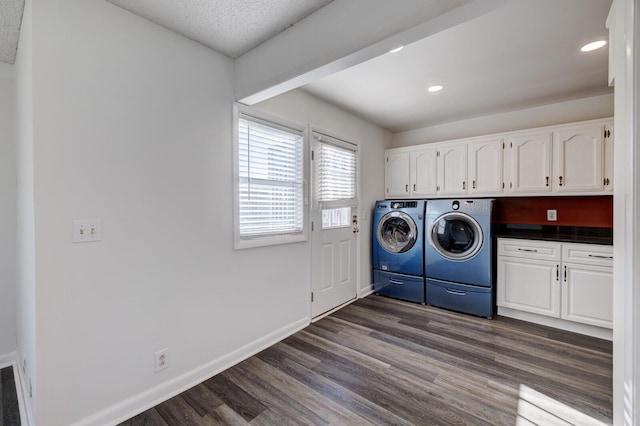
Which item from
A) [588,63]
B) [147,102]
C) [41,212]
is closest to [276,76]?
[147,102]

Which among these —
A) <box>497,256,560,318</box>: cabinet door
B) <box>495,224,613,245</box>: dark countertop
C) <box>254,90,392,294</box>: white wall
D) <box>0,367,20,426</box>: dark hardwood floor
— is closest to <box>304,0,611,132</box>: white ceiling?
<box>254,90,392,294</box>: white wall

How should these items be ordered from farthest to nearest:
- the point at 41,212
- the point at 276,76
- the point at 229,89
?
the point at 229,89, the point at 276,76, the point at 41,212

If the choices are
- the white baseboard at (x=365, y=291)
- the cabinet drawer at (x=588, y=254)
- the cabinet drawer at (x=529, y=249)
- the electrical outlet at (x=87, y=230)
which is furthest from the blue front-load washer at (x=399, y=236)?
the electrical outlet at (x=87, y=230)

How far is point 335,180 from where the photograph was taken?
3.27m

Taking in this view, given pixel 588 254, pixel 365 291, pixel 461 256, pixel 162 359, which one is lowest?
pixel 365 291

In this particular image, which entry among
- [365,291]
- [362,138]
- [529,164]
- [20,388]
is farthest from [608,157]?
[20,388]

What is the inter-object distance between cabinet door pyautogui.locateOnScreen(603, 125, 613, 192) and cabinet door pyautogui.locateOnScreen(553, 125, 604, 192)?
0.09 feet

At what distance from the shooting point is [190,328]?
1.93 meters

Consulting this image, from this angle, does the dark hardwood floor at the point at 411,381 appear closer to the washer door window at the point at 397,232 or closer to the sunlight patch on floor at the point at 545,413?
the sunlight patch on floor at the point at 545,413

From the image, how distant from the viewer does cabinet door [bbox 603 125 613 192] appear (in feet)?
8.91

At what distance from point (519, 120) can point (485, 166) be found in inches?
29.1

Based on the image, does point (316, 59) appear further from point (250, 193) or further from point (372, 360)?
point (372, 360)

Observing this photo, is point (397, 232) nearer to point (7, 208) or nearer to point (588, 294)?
point (588, 294)

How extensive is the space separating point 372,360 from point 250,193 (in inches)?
66.9
